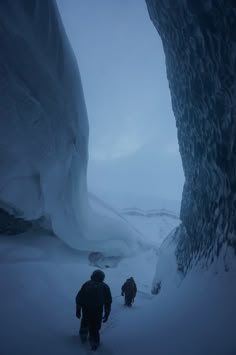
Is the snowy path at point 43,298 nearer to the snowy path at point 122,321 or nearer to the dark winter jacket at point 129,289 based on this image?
the snowy path at point 122,321

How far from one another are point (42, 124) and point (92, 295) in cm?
435

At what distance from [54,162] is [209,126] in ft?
15.1

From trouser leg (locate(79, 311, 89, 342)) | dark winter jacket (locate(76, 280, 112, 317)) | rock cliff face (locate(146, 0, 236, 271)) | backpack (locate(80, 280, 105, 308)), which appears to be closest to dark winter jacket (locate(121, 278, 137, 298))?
rock cliff face (locate(146, 0, 236, 271))

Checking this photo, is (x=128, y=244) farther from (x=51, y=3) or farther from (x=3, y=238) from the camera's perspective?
(x=51, y=3)

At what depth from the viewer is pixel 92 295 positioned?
11.5ft

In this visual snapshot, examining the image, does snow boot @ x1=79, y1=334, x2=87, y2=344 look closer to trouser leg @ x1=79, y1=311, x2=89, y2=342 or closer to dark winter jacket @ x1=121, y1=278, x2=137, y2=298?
trouser leg @ x1=79, y1=311, x2=89, y2=342

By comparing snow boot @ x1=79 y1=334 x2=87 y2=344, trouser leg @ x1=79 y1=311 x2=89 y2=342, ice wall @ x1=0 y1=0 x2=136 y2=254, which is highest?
ice wall @ x1=0 y1=0 x2=136 y2=254

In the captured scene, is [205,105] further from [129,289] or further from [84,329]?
[129,289]

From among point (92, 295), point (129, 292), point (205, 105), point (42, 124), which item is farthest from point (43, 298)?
point (205, 105)

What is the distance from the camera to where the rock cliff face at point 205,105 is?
149 inches

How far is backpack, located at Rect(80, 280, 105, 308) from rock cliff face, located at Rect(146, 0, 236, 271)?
81.2 inches

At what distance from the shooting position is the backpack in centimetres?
349

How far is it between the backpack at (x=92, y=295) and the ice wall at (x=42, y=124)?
13.6 feet

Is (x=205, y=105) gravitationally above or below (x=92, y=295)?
above
